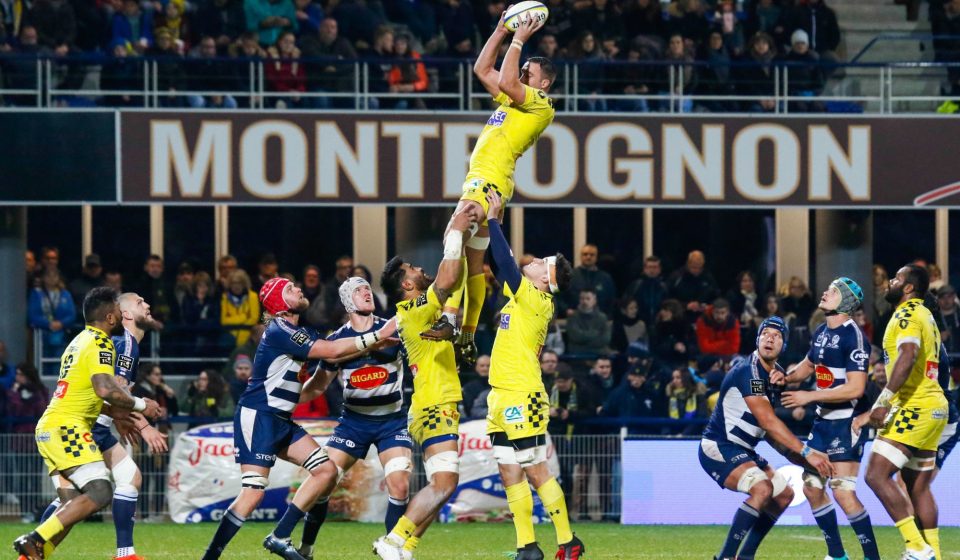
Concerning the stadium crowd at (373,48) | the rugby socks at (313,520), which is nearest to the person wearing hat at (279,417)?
the rugby socks at (313,520)

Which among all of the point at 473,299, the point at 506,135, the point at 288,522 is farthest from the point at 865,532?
the point at 288,522

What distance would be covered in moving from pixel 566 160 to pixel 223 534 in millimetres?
9050

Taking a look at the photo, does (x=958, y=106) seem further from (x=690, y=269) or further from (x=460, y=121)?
(x=460, y=121)

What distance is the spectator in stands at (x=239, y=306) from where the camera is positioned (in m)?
19.1

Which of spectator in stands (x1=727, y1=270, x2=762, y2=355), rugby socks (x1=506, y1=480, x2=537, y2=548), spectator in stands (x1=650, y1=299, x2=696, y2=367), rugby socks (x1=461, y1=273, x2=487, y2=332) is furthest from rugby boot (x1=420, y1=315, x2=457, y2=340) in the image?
spectator in stands (x1=727, y1=270, x2=762, y2=355)

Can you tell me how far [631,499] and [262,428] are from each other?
20.4 feet

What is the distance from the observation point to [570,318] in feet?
62.2

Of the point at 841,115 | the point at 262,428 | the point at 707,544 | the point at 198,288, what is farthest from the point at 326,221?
the point at 262,428

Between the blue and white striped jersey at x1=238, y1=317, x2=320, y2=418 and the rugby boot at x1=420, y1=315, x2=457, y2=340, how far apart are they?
3.48ft

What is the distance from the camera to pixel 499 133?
1184 cm

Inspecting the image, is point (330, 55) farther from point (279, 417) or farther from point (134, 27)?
point (279, 417)

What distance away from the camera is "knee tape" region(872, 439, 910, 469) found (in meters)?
12.4

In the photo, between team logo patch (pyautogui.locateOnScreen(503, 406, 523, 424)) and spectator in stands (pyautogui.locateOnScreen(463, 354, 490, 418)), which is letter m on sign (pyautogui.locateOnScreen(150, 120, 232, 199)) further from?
team logo patch (pyautogui.locateOnScreen(503, 406, 523, 424))

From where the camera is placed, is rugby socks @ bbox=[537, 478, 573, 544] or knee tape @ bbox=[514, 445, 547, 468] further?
knee tape @ bbox=[514, 445, 547, 468]
